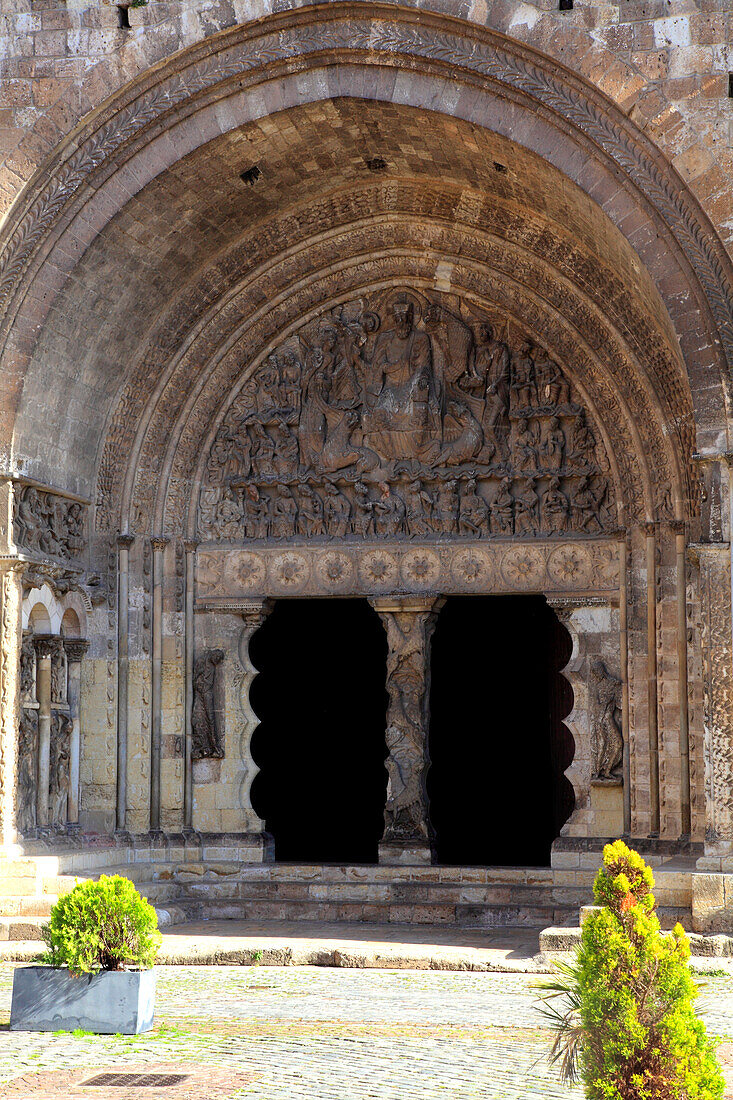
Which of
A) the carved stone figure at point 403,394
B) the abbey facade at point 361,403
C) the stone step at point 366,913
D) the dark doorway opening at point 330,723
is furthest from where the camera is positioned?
the dark doorway opening at point 330,723

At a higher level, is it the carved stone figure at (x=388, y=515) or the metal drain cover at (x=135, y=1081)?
the carved stone figure at (x=388, y=515)

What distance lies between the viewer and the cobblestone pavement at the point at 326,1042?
6598 millimetres

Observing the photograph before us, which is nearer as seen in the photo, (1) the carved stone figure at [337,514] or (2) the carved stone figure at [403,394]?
(2) the carved stone figure at [403,394]

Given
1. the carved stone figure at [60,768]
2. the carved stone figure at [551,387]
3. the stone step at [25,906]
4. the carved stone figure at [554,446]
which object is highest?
the carved stone figure at [551,387]

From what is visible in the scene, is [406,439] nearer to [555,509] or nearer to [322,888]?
[555,509]

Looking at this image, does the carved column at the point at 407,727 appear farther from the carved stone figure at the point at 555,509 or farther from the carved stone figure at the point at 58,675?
the carved stone figure at the point at 58,675

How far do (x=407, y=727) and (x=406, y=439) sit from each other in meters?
2.93

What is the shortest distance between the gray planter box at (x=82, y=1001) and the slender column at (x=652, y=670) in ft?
20.7

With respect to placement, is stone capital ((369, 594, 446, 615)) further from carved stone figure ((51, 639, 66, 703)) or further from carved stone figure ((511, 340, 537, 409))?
carved stone figure ((51, 639, 66, 703))

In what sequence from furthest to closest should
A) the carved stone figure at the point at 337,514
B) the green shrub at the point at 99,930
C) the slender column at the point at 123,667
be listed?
the carved stone figure at the point at 337,514 → the slender column at the point at 123,667 → the green shrub at the point at 99,930

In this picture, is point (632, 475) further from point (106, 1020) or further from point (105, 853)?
point (106, 1020)

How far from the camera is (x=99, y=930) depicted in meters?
7.74

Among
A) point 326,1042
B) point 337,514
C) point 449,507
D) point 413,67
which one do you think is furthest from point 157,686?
point 326,1042

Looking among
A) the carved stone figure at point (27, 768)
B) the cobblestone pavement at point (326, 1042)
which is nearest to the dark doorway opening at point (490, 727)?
the carved stone figure at point (27, 768)
